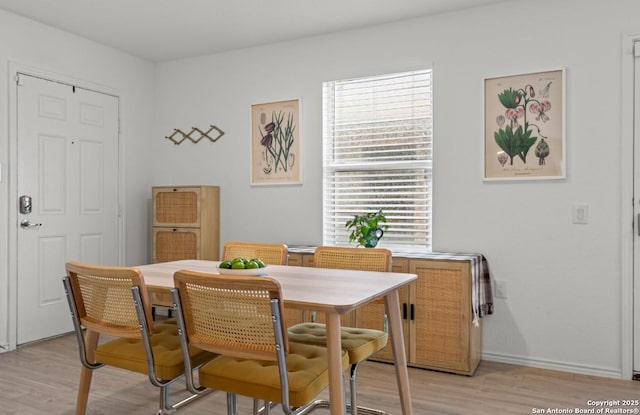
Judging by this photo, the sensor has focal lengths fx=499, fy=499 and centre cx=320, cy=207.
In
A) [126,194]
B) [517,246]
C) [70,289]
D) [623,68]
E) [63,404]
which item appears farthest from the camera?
[126,194]

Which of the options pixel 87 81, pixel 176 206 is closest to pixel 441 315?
pixel 176 206

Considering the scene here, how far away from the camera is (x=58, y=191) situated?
4.13 meters

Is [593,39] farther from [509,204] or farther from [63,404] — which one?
[63,404]

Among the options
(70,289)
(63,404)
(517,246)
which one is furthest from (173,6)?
(517,246)

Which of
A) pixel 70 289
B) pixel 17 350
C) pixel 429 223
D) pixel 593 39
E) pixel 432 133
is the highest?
pixel 593 39

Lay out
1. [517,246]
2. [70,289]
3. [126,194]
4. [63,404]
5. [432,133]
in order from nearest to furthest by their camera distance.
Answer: [70,289] < [63,404] < [517,246] < [432,133] < [126,194]

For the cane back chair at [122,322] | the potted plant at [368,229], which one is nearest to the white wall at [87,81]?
the cane back chair at [122,322]

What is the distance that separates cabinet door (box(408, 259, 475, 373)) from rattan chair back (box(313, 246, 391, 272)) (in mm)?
743

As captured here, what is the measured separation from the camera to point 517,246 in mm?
3465

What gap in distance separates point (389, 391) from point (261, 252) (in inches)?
44.3

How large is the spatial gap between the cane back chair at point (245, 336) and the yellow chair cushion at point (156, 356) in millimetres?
157

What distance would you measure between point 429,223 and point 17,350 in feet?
10.7

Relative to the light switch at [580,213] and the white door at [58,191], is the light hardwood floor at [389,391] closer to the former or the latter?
the white door at [58,191]

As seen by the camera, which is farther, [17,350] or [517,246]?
[17,350]
